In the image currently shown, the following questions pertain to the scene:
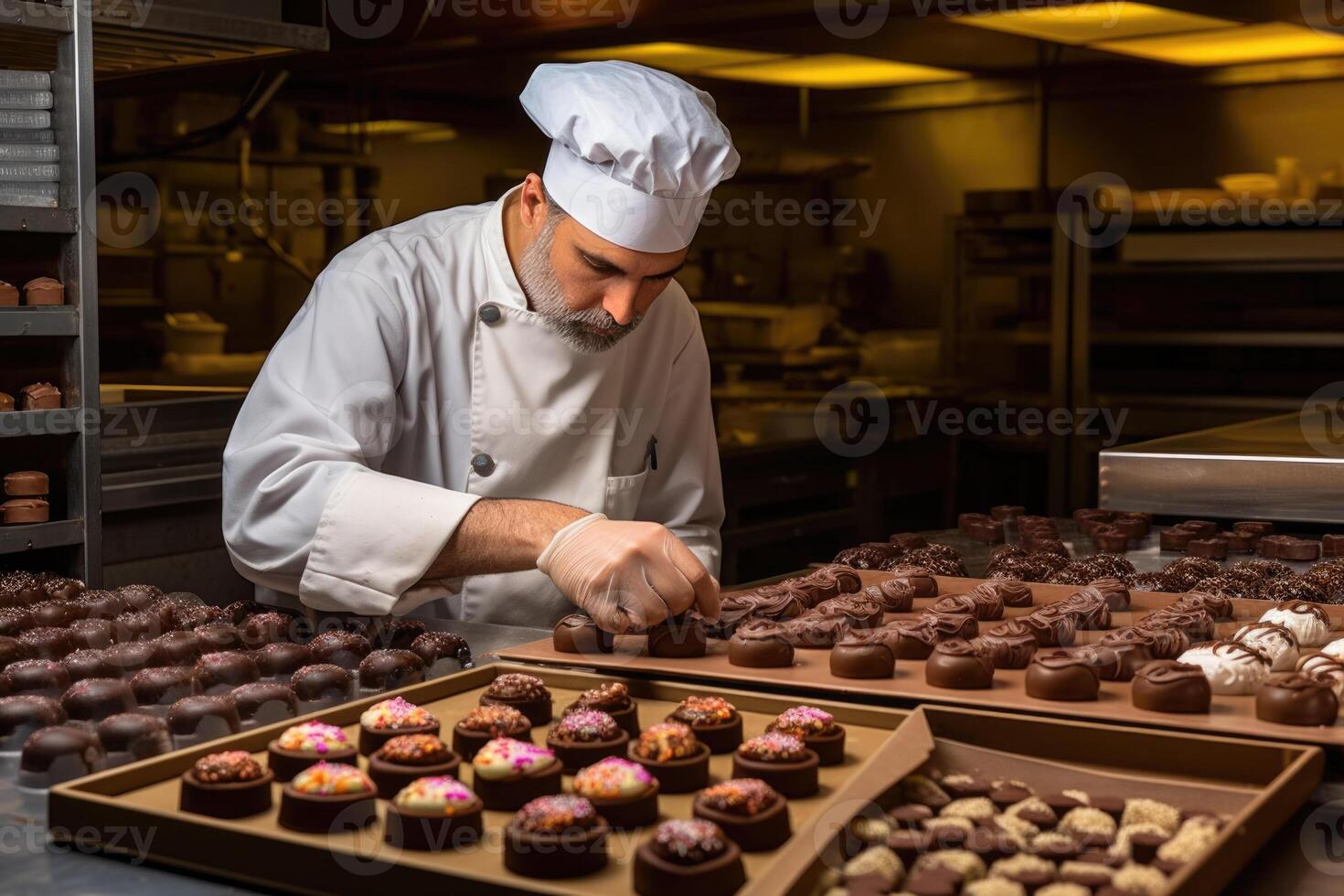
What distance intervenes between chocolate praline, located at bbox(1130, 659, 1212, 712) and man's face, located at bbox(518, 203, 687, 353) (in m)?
0.93

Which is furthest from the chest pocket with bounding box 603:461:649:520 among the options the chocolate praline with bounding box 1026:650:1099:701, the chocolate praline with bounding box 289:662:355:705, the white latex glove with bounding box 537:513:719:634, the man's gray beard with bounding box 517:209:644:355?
the chocolate praline with bounding box 1026:650:1099:701

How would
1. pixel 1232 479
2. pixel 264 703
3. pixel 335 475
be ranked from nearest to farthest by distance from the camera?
pixel 264 703
pixel 335 475
pixel 1232 479

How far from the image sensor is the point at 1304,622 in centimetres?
189

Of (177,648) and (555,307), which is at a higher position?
(555,307)

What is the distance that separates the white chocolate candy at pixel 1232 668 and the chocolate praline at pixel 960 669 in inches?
8.9

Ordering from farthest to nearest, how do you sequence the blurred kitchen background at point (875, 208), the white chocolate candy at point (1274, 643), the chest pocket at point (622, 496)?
the blurred kitchen background at point (875, 208) → the chest pocket at point (622, 496) → the white chocolate candy at point (1274, 643)

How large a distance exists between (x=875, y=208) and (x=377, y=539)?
473cm

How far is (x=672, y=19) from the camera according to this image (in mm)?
5086

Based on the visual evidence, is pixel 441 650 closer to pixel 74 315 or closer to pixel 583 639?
pixel 583 639

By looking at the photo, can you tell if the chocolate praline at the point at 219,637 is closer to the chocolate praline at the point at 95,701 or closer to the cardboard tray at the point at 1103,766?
the chocolate praline at the point at 95,701

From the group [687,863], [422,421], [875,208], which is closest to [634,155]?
[422,421]

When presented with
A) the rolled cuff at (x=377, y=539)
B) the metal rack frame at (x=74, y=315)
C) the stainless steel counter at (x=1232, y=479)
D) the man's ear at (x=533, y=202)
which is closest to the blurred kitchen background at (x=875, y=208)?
the stainless steel counter at (x=1232, y=479)

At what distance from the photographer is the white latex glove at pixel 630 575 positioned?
1.75 m

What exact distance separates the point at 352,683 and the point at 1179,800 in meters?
0.88
